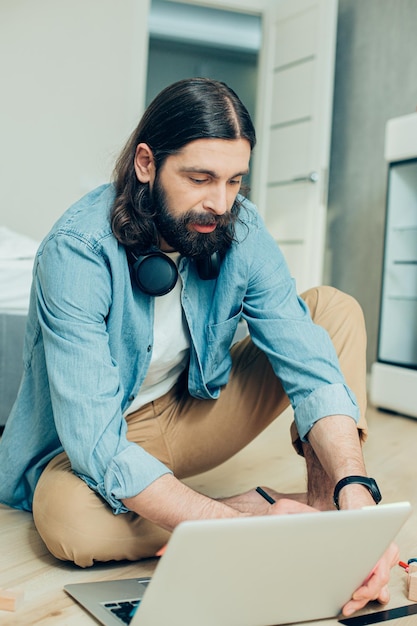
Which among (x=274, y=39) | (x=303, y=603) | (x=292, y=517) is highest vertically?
(x=274, y=39)

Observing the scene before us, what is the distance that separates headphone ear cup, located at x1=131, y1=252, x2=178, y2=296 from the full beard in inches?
1.5

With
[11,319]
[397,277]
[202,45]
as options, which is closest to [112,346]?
[11,319]

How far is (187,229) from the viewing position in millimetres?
1276

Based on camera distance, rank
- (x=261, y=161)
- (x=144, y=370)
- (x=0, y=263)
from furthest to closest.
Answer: (x=261, y=161)
(x=0, y=263)
(x=144, y=370)

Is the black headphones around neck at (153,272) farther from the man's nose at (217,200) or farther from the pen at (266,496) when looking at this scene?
the pen at (266,496)

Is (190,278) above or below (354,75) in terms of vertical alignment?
below

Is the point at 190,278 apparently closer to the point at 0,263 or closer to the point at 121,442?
the point at 121,442

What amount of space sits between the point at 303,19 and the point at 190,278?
3.20 meters

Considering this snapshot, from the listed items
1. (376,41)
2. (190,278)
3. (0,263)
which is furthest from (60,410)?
(376,41)

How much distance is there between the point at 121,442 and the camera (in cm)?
116

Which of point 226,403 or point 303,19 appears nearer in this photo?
point 226,403

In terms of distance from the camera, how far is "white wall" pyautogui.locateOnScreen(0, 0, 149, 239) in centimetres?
407

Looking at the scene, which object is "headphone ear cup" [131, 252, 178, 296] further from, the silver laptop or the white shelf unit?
the white shelf unit

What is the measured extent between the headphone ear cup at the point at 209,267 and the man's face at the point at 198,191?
2.2 inches
